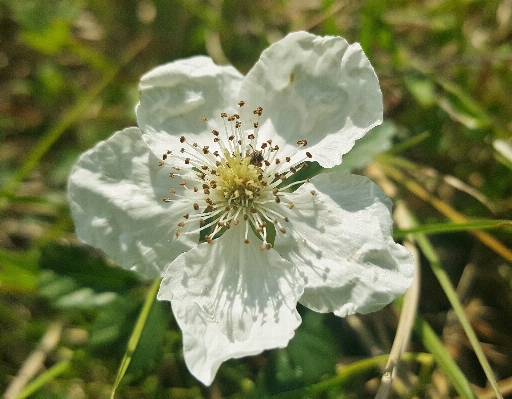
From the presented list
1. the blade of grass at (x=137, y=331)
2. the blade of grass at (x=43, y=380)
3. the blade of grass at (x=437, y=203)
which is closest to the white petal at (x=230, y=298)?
the blade of grass at (x=137, y=331)

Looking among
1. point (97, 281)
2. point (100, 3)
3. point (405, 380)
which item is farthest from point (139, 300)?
point (100, 3)

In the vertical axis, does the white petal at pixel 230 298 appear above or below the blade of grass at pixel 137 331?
above

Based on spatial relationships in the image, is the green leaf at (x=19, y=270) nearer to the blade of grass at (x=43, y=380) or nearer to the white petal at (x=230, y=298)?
the blade of grass at (x=43, y=380)

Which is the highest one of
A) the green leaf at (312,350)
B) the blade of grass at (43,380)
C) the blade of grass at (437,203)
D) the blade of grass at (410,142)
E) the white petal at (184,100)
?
the white petal at (184,100)

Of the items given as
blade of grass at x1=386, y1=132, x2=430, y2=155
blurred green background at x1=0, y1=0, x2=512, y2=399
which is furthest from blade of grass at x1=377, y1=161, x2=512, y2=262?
blade of grass at x1=386, y1=132, x2=430, y2=155

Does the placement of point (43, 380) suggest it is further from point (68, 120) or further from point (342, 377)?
point (68, 120)

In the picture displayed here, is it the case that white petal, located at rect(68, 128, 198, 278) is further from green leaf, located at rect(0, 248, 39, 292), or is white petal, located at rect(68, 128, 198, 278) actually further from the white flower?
green leaf, located at rect(0, 248, 39, 292)
